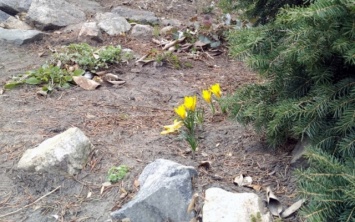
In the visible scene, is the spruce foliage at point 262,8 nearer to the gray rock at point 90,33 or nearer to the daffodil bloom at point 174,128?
the daffodil bloom at point 174,128

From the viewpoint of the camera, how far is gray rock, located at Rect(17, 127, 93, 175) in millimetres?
3226

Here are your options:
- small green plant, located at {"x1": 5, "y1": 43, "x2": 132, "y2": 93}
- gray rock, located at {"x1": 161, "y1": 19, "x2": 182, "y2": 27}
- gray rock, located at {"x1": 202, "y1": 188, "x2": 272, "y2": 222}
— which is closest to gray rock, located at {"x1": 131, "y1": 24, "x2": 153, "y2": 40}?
gray rock, located at {"x1": 161, "y1": 19, "x2": 182, "y2": 27}

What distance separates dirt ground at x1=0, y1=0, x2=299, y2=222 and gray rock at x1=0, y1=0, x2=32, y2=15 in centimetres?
206

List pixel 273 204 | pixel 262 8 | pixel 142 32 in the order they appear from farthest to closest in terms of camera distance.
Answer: pixel 142 32 < pixel 262 8 < pixel 273 204

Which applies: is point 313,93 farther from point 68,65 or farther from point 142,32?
point 142,32

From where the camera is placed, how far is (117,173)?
3.12 meters

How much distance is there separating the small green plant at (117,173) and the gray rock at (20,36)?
12.3ft

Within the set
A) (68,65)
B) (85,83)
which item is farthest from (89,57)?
(85,83)

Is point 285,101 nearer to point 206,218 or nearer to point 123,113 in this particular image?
point 206,218

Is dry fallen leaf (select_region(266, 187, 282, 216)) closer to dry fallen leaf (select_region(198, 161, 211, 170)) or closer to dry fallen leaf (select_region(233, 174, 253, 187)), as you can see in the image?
dry fallen leaf (select_region(233, 174, 253, 187))

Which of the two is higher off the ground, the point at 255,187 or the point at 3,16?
the point at 255,187

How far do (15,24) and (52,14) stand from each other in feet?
1.79

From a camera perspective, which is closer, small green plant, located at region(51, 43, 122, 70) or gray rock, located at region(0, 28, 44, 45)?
small green plant, located at region(51, 43, 122, 70)

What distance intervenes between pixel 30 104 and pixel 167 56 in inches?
67.5
